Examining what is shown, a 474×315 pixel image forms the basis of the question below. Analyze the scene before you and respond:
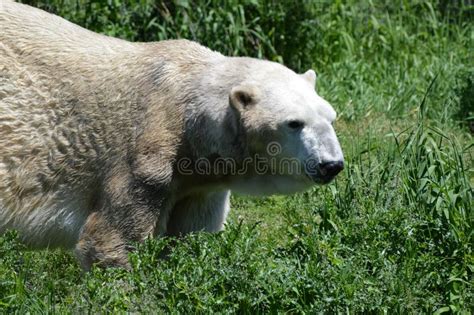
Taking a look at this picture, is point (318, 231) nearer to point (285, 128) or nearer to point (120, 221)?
point (285, 128)

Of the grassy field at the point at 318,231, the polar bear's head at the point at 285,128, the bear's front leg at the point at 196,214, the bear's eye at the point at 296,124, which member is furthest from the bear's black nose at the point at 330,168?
the bear's front leg at the point at 196,214

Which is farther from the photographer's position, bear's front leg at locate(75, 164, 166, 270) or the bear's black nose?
bear's front leg at locate(75, 164, 166, 270)

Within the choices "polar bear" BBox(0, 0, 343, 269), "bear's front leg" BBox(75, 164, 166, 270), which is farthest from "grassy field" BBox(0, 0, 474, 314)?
"polar bear" BBox(0, 0, 343, 269)

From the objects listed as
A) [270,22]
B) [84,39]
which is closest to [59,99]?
[84,39]

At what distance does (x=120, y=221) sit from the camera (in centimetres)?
588

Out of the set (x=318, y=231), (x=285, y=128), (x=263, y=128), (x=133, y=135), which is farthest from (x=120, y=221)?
(x=318, y=231)

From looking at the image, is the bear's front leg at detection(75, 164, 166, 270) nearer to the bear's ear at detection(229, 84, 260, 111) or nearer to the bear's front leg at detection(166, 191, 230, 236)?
the bear's front leg at detection(166, 191, 230, 236)

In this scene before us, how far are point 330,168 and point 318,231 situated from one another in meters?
0.71

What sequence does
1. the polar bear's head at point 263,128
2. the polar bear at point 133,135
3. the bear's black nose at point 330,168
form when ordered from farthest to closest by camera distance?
the polar bear at point 133,135 < the polar bear's head at point 263,128 < the bear's black nose at point 330,168

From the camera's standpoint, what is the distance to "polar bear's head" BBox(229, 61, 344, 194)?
5637 millimetres

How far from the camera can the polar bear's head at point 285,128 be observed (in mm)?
5637

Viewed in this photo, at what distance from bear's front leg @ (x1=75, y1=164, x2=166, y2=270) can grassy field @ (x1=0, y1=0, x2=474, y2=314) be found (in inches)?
7.7

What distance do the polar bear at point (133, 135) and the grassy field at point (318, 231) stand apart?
297mm

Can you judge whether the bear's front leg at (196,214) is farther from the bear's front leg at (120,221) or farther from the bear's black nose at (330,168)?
the bear's black nose at (330,168)
